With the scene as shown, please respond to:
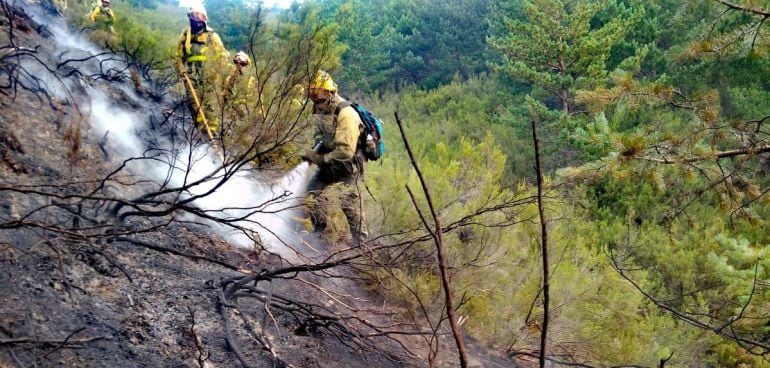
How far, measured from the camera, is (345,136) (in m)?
5.15

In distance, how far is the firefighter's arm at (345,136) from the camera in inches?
203

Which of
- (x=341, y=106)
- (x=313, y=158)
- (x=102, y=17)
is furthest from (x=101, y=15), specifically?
(x=341, y=106)

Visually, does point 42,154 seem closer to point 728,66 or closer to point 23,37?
point 23,37

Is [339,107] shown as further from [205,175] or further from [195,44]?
[195,44]

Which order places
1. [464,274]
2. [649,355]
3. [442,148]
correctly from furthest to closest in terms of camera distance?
[442,148] < [649,355] < [464,274]

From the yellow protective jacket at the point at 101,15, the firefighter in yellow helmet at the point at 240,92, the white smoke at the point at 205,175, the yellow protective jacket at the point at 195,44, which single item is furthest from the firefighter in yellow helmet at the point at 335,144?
the yellow protective jacket at the point at 101,15

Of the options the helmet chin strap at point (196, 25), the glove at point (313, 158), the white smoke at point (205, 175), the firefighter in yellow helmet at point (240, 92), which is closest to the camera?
the firefighter in yellow helmet at point (240, 92)

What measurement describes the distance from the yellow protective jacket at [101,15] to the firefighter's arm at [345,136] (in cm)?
732

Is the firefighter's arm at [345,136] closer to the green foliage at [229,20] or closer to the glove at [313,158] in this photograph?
the glove at [313,158]

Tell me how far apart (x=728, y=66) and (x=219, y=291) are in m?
16.4

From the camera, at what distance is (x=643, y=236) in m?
10.2

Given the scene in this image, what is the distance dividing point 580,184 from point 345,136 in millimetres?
2083

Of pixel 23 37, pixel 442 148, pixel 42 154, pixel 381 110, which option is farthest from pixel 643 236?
pixel 381 110

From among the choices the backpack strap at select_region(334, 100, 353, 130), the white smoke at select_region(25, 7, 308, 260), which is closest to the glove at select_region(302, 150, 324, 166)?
the white smoke at select_region(25, 7, 308, 260)
